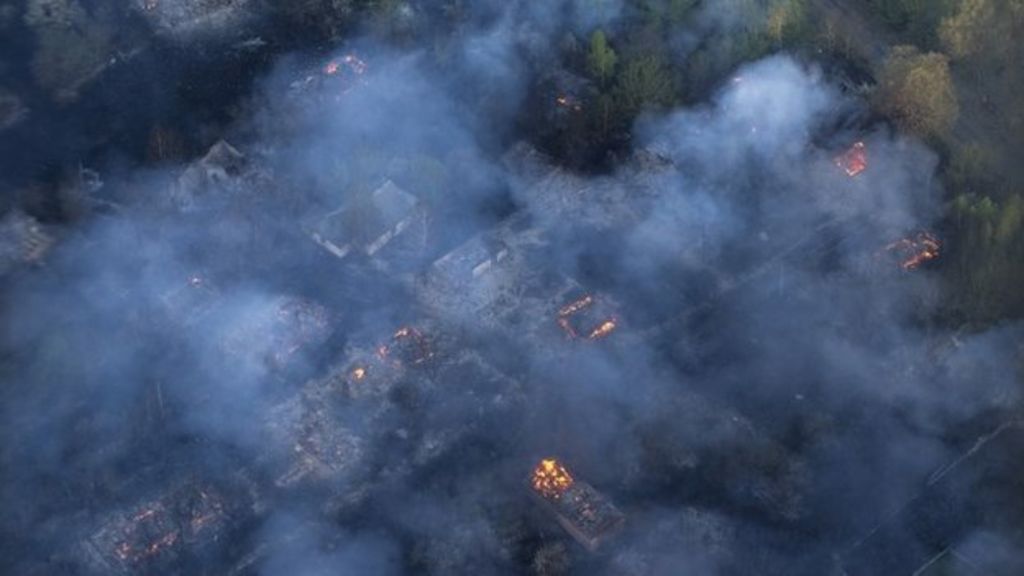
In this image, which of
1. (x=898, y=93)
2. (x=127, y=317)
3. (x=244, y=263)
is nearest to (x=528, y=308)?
(x=244, y=263)

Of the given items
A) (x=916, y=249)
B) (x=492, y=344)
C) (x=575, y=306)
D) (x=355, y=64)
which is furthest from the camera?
(x=355, y=64)

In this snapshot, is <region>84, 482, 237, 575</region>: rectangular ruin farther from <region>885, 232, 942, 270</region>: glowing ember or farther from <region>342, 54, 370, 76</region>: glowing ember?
<region>885, 232, 942, 270</region>: glowing ember

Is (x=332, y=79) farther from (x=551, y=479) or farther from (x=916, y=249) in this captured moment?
(x=916, y=249)

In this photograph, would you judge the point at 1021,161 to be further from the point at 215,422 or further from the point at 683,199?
the point at 215,422

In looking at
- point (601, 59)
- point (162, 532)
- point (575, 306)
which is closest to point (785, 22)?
point (601, 59)

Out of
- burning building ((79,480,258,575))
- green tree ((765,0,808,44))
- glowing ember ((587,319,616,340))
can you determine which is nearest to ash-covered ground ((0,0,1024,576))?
burning building ((79,480,258,575))

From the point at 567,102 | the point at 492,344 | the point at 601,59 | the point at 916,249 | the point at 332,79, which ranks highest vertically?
the point at 601,59
